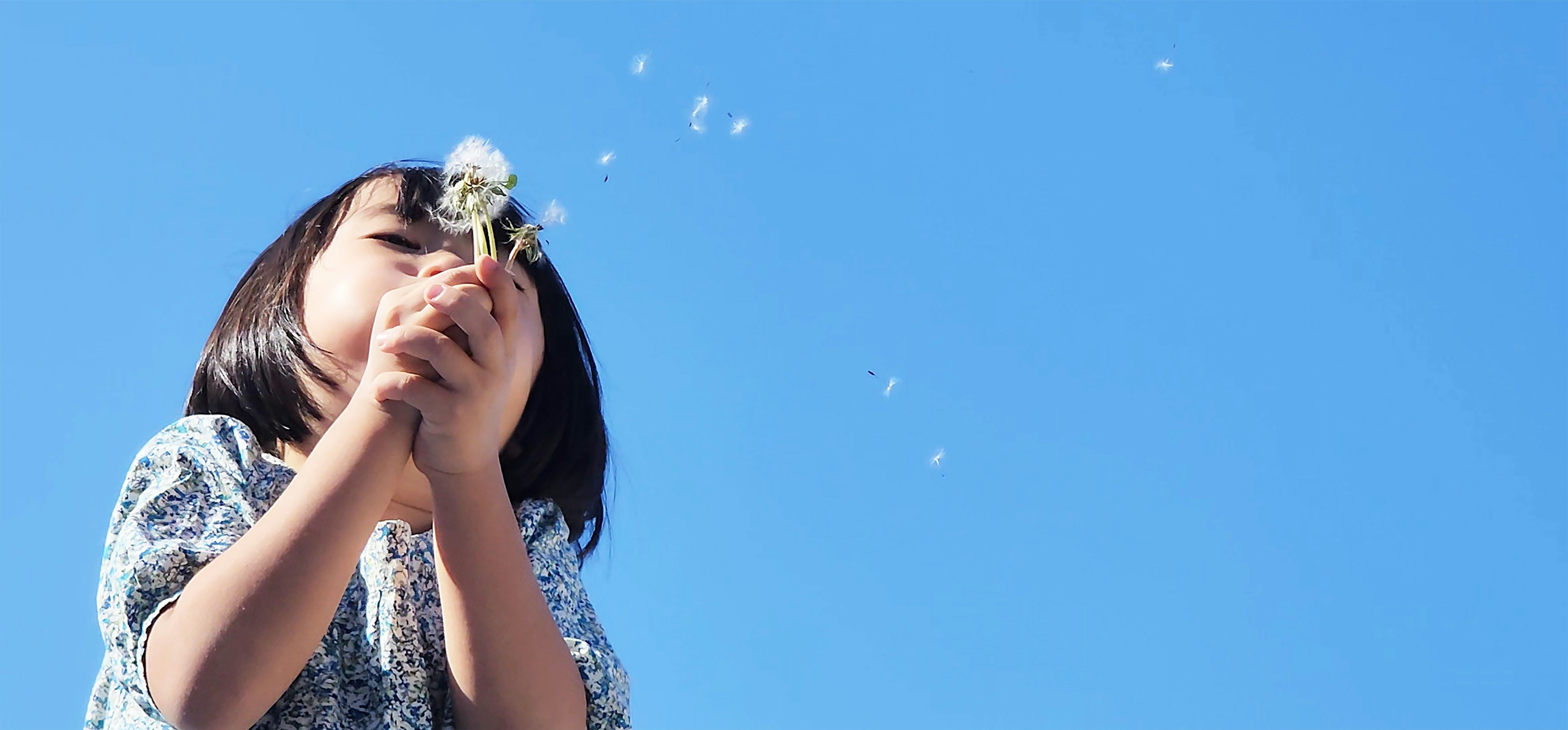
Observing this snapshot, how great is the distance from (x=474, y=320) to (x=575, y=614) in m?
0.83

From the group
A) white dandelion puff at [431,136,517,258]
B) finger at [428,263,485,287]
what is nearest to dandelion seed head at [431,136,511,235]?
white dandelion puff at [431,136,517,258]

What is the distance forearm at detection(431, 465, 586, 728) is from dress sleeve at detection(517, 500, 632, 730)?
137 mm

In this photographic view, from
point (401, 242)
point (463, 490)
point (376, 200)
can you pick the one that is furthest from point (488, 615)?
point (376, 200)

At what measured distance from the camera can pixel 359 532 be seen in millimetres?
2207

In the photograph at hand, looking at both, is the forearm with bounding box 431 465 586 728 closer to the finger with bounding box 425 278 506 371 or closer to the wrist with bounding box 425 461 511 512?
the wrist with bounding box 425 461 511 512

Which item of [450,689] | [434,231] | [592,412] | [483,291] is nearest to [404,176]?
[434,231]

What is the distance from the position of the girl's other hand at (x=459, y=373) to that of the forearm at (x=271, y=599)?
7 centimetres

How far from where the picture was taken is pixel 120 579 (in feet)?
7.68

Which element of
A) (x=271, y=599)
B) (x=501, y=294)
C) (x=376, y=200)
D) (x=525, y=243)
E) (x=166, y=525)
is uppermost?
(x=376, y=200)

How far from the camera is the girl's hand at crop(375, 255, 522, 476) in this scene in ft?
7.32

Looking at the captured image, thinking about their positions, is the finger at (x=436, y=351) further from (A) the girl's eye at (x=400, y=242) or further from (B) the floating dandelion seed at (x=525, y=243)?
(A) the girl's eye at (x=400, y=242)

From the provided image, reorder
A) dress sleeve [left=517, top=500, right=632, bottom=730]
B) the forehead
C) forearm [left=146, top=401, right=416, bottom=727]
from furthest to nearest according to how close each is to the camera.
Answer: the forehead
dress sleeve [left=517, top=500, right=632, bottom=730]
forearm [left=146, top=401, right=416, bottom=727]

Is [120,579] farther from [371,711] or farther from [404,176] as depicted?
[404,176]

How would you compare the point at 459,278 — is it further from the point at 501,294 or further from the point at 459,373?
the point at 459,373
